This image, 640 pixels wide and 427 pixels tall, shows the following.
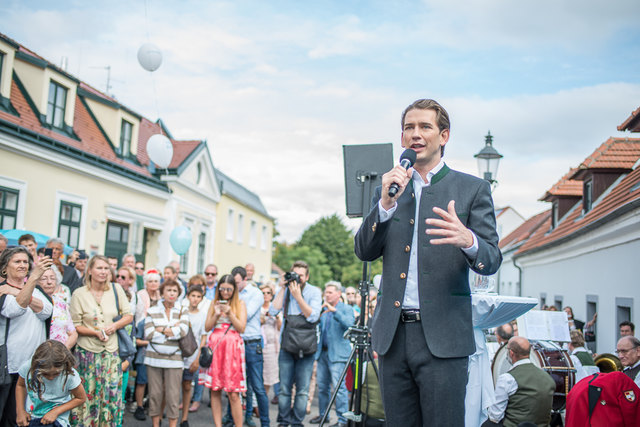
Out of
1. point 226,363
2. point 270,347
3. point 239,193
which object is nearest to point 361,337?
point 226,363

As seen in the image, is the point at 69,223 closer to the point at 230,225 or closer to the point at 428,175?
the point at 428,175

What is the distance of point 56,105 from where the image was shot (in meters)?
15.1

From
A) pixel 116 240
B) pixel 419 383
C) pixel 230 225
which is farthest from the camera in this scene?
pixel 230 225

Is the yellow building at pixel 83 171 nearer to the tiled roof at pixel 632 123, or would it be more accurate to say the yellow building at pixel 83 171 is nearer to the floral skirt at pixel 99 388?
the floral skirt at pixel 99 388

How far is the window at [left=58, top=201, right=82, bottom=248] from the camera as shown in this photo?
47.8 feet

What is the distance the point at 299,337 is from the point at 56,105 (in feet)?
37.7

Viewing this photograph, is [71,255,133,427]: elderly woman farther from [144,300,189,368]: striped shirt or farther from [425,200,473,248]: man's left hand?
[425,200,473,248]: man's left hand

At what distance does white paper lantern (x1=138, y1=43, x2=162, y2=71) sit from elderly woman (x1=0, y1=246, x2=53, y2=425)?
8.35 metres

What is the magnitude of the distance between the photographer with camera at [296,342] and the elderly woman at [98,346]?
2005 millimetres

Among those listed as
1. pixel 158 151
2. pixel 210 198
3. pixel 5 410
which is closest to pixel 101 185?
pixel 158 151

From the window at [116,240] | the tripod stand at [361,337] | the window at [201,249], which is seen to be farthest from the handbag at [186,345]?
the window at [201,249]

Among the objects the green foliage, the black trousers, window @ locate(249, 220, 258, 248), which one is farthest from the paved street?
the green foliage

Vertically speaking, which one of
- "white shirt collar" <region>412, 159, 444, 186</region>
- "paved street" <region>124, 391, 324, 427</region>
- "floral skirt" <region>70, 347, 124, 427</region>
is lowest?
"paved street" <region>124, 391, 324, 427</region>

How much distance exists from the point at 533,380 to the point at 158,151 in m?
11.4
